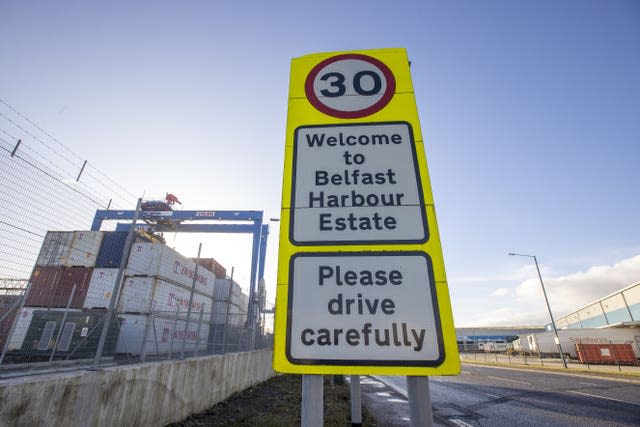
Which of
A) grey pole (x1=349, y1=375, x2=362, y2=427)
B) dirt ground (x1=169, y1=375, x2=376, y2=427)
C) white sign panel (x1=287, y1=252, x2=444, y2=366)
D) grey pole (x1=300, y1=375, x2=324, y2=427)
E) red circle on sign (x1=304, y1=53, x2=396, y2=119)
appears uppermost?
red circle on sign (x1=304, y1=53, x2=396, y2=119)

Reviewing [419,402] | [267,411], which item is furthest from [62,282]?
[419,402]

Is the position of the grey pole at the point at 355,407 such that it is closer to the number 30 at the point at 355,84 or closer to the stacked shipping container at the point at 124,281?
the number 30 at the point at 355,84

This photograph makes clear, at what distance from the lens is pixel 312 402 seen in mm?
1104

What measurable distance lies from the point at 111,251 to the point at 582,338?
134 feet

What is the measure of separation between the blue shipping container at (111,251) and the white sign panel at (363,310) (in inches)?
644

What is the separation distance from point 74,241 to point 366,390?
16.6m

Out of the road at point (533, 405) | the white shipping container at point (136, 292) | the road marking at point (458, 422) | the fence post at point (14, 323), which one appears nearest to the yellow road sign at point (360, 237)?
the fence post at point (14, 323)

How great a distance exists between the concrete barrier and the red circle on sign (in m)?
4.14

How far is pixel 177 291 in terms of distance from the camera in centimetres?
1630

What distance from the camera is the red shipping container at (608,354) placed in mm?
21953

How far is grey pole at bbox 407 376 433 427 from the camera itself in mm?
1022

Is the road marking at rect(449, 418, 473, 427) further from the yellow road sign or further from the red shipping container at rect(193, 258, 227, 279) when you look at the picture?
the red shipping container at rect(193, 258, 227, 279)

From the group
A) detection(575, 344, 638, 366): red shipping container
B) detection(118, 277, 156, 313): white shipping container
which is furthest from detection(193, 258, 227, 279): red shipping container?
detection(575, 344, 638, 366): red shipping container

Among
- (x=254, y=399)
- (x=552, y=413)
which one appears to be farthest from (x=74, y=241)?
(x=552, y=413)
